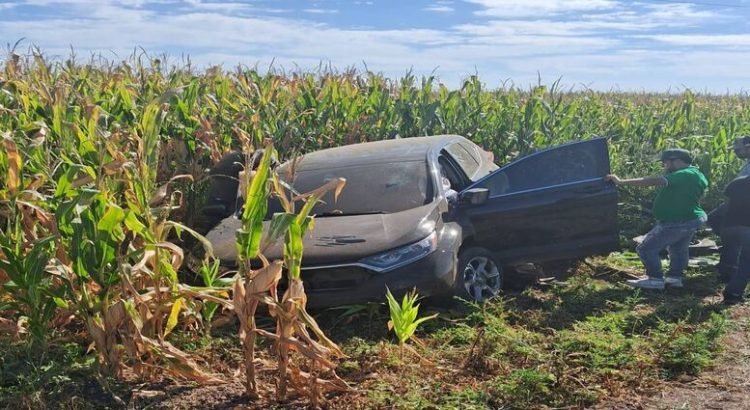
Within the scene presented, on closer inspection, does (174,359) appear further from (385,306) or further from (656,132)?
(656,132)

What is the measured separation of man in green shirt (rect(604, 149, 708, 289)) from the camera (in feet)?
25.5

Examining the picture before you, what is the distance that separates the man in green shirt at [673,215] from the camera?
778cm

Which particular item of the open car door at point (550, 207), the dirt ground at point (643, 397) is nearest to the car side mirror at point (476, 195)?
the open car door at point (550, 207)

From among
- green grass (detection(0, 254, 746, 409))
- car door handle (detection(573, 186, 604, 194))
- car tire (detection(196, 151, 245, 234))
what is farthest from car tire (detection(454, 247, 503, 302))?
car tire (detection(196, 151, 245, 234))

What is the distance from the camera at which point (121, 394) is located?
5125mm

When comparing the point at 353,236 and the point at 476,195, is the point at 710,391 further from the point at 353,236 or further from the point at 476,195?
the point at 353,236

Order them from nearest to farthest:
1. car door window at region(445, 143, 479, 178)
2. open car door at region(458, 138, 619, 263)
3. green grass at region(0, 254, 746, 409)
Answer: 1. green grass at region(0, 254, 746, 409)
2. open car door at region(458, 138, 619, 263)
3. car door window at region(445, 143, 479, 178)

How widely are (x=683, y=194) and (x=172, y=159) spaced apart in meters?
5.47

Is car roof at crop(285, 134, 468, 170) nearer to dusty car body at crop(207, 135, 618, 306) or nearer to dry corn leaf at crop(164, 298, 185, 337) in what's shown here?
dusty car body at crop(207, 135, 618, 306)

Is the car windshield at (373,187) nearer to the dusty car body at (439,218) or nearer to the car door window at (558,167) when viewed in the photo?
the dusty car body at (439,218)

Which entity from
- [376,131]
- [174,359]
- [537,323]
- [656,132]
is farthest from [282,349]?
[656,132]

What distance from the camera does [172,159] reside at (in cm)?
955

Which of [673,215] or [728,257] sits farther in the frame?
[728,257]

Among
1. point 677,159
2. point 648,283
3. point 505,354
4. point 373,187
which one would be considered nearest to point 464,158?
point 373,187
